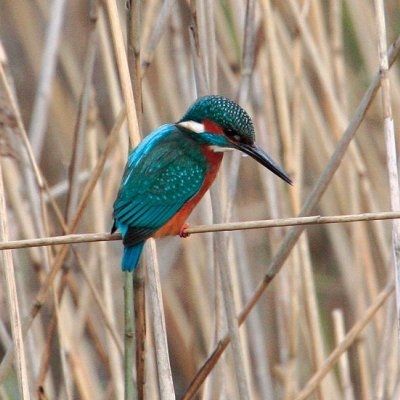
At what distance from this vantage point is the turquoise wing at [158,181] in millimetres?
2268

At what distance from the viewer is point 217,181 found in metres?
2.57

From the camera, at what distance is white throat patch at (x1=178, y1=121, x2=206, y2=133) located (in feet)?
7.86

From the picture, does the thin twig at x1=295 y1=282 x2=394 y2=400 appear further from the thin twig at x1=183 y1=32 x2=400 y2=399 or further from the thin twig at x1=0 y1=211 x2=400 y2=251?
the thin twig at x1=0 y1=211 x2=400 y2=251

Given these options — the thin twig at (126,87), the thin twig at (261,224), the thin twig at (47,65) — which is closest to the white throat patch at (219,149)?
the thin twig at (126,87)

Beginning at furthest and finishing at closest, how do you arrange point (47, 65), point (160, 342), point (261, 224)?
point (47, 65) < point (160, 342) < point (261, 224)

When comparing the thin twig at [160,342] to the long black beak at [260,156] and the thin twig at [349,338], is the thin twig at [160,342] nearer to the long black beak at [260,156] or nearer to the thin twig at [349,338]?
the long black beak at [260,156]

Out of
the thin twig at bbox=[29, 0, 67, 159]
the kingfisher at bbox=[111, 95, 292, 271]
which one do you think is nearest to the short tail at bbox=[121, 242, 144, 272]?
the kingfisher at bbox=[111, 95, 292, 271]

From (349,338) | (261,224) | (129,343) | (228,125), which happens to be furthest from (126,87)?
(349,338)

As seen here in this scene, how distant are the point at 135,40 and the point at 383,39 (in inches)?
22.9

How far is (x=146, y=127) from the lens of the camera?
134 inches

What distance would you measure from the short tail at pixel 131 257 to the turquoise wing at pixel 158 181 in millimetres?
47

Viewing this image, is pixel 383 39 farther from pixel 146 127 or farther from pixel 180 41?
pixel 146 127

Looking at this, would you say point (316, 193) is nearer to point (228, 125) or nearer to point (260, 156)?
point (260, 156)

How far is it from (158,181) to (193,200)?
0.12m
